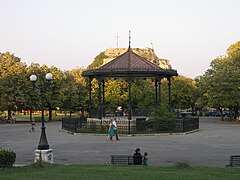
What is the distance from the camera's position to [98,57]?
138500mm

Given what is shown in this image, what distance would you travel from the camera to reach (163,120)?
110ft

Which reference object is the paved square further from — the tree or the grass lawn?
the tree

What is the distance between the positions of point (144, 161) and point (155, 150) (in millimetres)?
6097

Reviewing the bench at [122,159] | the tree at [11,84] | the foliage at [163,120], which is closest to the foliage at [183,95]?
the tree at [11,84]

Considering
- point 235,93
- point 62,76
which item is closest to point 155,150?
point 235,93

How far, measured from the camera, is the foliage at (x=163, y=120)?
33.5 metres

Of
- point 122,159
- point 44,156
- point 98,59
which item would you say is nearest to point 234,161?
point 122,159

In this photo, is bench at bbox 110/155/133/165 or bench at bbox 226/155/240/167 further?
bench at bbox 110/155/133/165

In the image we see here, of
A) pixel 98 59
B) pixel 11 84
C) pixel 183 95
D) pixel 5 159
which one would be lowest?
pixel 5 159

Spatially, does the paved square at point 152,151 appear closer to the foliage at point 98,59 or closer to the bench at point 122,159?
the bench at point 122,159

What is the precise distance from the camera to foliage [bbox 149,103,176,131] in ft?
110

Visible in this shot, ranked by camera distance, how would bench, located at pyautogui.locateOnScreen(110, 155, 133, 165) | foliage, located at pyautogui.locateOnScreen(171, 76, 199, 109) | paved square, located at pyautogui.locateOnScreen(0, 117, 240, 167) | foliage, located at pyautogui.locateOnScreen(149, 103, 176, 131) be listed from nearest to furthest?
bench, located at pyautogui.locateOnScreen(110, 155, 133, 165) → paved square, located at pyautogui.locateOnScreen(0, 117, 240, 167) → foliage, located at pyautogui.locateOnScreen(149, 103, 176, 131) → foliage, located at pyautogui.locateOnScreen(171, 76, 199, 109)

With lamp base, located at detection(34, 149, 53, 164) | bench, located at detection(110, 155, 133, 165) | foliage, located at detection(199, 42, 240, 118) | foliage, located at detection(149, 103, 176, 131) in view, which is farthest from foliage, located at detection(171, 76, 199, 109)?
lamp base, located at detection(34, 149, 53, 164)

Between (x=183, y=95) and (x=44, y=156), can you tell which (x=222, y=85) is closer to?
(x=183, y=95)
